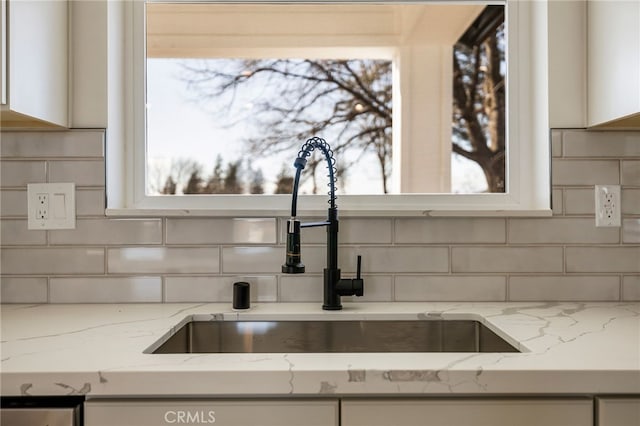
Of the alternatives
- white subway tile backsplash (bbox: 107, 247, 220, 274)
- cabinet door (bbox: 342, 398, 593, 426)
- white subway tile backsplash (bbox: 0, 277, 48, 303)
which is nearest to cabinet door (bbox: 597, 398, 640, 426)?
cabinet door (bbox: 342, 398, 593, 426)

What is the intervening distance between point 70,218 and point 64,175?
123 millimetres

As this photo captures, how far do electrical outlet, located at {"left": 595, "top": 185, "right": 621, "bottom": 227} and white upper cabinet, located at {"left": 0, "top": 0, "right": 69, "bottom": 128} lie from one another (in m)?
1.50

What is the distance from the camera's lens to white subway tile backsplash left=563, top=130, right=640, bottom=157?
1517 millimetres

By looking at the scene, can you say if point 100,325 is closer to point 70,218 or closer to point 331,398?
point 70,218

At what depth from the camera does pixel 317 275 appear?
5.01 feet

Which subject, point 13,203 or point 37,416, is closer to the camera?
point 37,416

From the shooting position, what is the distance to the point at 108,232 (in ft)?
4.97

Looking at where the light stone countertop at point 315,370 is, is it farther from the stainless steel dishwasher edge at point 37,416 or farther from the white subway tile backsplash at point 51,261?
the white subway tile backsplash at point 51,261

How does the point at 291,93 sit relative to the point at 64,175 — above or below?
above

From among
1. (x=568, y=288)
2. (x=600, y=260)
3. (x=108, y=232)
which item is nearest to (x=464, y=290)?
(x=568, y=288)

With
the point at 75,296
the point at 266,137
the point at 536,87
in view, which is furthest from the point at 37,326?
the point at 536,87

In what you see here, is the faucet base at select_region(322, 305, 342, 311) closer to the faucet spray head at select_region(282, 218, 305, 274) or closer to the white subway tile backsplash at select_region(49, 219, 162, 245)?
the faucet spray head at select_region(282, 218, 305, 274)

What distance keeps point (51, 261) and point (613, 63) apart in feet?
5.18

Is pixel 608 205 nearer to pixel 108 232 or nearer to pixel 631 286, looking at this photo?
pixel 631 286
